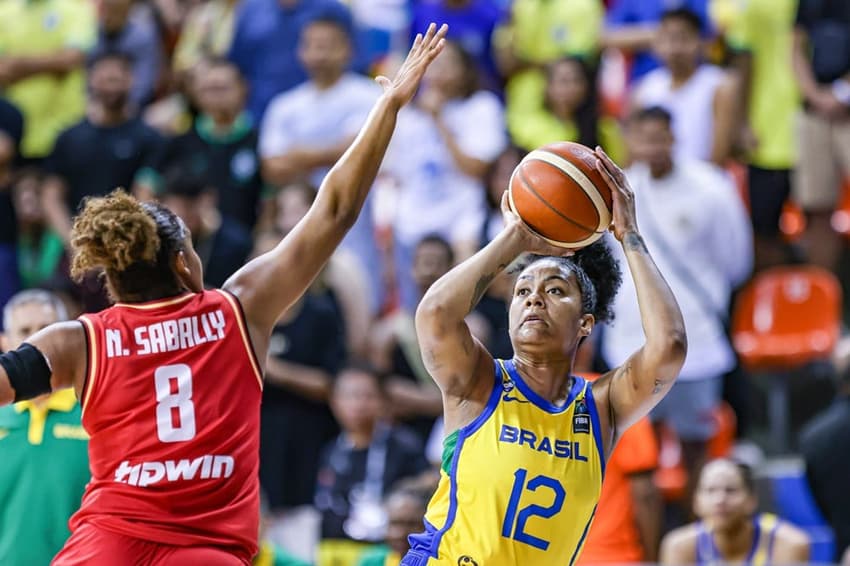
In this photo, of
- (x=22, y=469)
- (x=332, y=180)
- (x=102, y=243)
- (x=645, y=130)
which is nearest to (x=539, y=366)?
(x=332, y=180)

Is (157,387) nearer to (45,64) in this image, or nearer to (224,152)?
(224,152)

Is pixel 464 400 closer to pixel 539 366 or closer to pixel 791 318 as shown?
pixel 539 366

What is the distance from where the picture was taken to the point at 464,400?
5000mm

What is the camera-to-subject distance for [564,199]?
16.4 ft

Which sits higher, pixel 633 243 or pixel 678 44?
pixel 633 243

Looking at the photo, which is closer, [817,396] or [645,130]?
[645,130]

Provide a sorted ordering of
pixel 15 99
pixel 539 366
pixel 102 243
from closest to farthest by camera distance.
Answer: pixel 102 243 → pixel 539 366 → pixel 15 99

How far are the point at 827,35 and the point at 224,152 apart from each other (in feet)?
13.7

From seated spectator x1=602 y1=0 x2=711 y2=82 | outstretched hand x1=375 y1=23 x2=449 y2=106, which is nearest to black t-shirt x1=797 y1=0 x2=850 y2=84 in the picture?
seated spectator x1=602 y1=0 x2=711 y2=82

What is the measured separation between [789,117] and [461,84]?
7.45 feet

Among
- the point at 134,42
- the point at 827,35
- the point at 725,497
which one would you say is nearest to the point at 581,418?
the point at 725,497

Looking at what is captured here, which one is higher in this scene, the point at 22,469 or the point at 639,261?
the point at 639,261

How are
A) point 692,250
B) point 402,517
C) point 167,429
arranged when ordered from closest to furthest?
point 167,429 → point 402,517 → point 692,250

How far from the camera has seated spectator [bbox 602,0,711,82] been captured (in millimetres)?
10625
